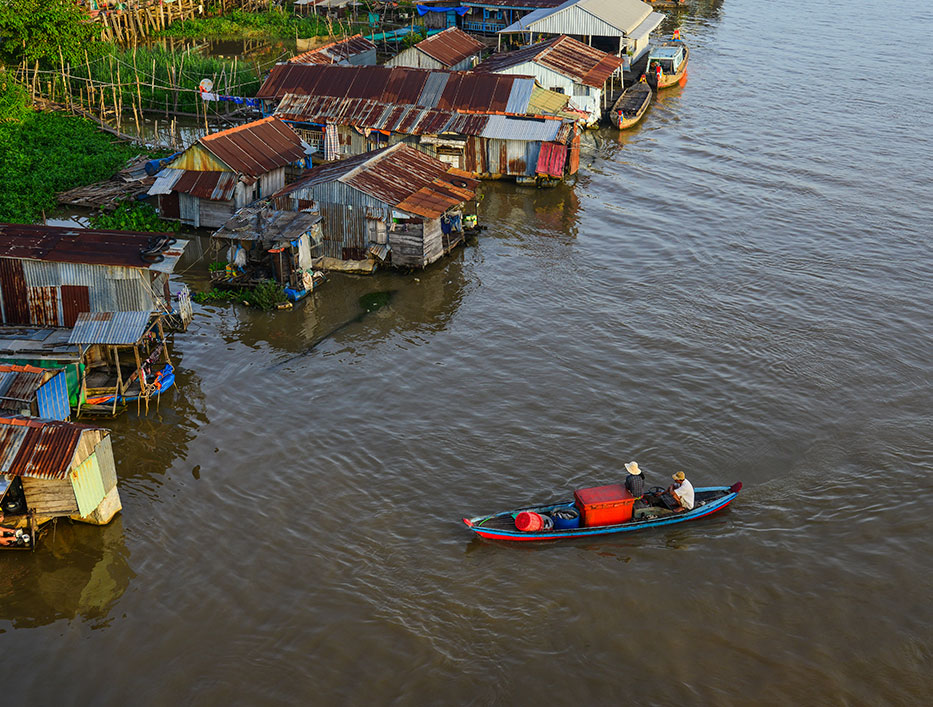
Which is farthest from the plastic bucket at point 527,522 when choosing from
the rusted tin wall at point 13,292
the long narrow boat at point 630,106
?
the long narrow boat at point 630,106

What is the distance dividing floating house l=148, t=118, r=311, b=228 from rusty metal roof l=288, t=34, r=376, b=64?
13.0 metres

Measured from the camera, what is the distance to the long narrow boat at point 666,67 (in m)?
54.2

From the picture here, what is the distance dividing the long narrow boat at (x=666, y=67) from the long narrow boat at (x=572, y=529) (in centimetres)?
4023

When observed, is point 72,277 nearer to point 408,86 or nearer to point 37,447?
point 37,447

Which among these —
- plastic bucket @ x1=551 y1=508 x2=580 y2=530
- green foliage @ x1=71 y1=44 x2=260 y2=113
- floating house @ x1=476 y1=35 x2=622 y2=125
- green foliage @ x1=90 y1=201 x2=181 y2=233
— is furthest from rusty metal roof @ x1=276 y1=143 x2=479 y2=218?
green foliage @ x1=71 y1=44 x2=260 y2=113

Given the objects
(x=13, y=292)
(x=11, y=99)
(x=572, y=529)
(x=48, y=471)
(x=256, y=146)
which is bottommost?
(x=572, y=529)

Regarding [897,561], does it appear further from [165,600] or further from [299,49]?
[299,49]

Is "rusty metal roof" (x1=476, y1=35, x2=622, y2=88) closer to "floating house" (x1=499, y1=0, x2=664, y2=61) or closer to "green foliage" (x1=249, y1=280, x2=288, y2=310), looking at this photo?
"floating house" (x1=499, y1=0, x2=664, y2=61)

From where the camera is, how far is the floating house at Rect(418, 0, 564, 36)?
6108 centimetres

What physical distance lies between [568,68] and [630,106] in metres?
5.35

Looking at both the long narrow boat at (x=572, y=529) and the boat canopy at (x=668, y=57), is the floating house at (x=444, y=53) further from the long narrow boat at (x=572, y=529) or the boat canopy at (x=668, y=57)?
the long narrow boat at (x=572, y=529)

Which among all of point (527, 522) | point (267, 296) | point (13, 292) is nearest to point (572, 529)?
point (527, 522)

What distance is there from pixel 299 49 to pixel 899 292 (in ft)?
139

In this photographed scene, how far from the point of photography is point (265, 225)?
29.8 m
